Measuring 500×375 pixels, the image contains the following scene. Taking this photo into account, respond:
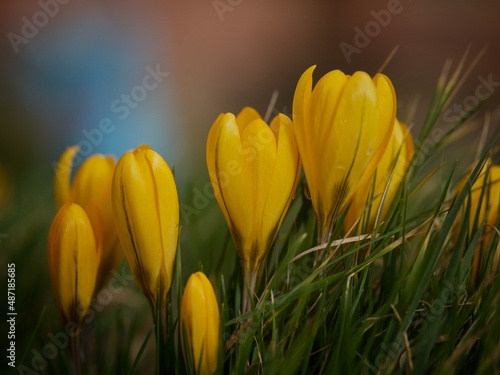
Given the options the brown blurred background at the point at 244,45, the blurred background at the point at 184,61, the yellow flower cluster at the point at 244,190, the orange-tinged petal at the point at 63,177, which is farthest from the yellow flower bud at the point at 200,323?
the brown blurred background at the point at 244,45

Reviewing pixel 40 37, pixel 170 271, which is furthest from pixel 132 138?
pixel 170 271

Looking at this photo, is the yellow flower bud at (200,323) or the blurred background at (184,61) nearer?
the yellow flower bud at (200,323)

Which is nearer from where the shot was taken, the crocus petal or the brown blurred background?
the crocus petal

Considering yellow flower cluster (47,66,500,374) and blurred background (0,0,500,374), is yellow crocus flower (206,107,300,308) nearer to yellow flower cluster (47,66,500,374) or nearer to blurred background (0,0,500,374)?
yellow flower cluster (47,66,500,374)

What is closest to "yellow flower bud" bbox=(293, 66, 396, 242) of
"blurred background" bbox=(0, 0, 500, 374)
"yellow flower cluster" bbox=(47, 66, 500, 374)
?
"yellow flower cluster" bbox=(47, 66, 500, 374)

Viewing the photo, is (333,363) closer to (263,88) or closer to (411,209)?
(411,209)

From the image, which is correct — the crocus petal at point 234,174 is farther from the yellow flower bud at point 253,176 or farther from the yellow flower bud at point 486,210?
the yellow flower bud at point 486,210

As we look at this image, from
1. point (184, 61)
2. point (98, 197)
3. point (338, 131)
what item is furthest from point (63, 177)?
point (184, 61)

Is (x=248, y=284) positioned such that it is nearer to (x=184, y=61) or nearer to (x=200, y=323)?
(x=200, y=323)
